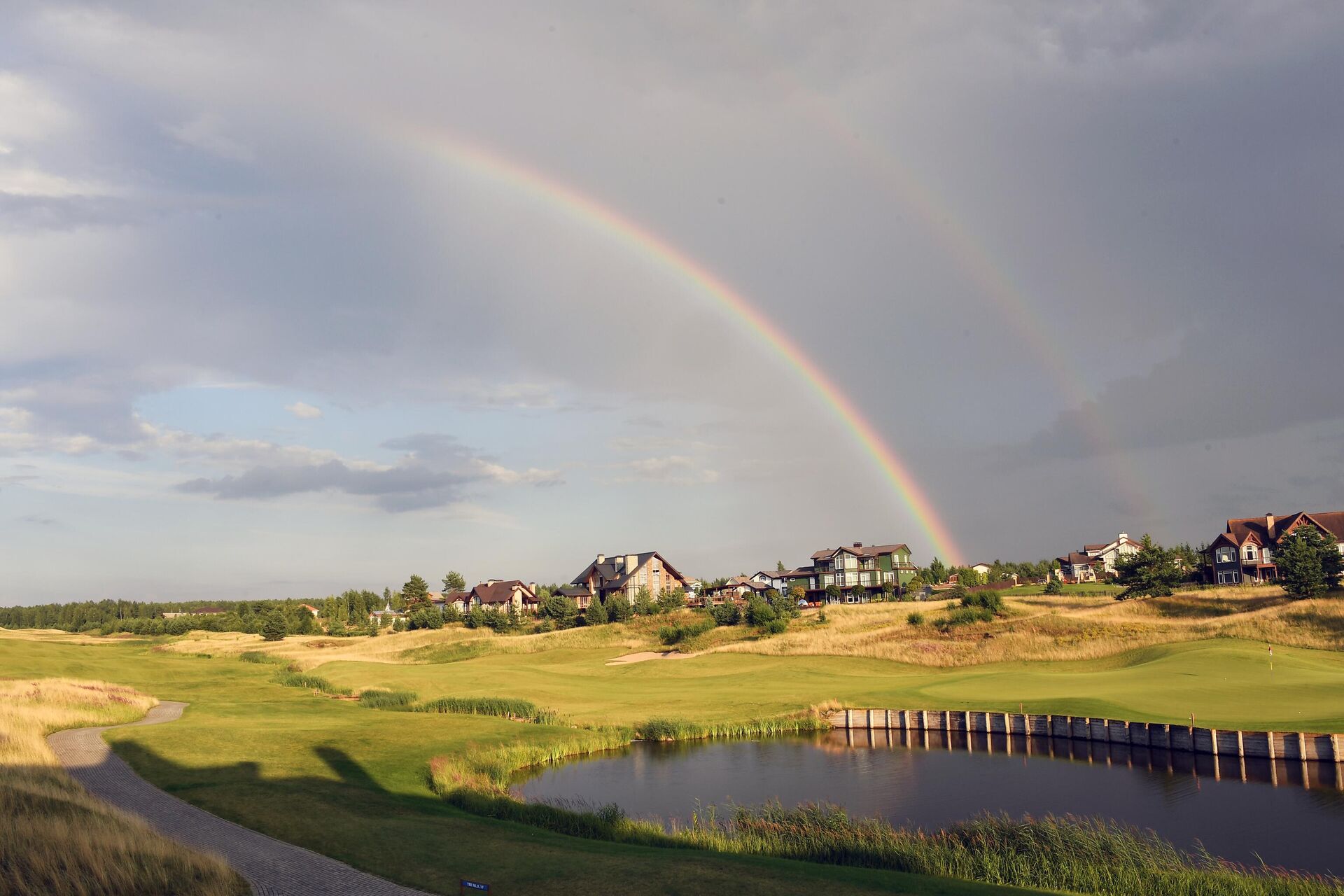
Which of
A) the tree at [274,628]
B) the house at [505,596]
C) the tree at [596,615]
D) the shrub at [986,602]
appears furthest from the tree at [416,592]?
the shrub at [986,602]

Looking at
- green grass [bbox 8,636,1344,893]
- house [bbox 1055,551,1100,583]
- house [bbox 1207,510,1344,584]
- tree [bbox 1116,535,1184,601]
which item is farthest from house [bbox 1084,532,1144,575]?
green grass [bbox 8,636,1344,893]

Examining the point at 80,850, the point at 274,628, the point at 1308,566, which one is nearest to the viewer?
the point at 80,850

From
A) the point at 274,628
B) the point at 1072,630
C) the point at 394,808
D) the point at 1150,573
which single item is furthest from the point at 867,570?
the point at 394,808

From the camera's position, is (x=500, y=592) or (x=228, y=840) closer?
(x=228, y=840)

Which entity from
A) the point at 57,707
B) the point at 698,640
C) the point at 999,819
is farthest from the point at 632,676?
the point at 999,819

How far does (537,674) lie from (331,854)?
53.6 meters

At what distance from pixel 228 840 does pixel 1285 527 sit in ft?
480

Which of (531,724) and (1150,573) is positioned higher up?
(1150,573)

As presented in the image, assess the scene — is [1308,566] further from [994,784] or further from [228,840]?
[228,840]

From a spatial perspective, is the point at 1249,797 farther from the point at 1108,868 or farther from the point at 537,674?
the point at 537,674

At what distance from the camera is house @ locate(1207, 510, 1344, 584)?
125m

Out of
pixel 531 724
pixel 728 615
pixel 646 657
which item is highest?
pixel 728 615

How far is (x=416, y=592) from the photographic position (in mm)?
172000

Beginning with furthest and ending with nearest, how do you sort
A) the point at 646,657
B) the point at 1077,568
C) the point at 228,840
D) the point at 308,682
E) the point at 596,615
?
the point at 1077,568 → the point at 596,615 → the point at 646,657 → the point at 308,682 → the point at 228,840
